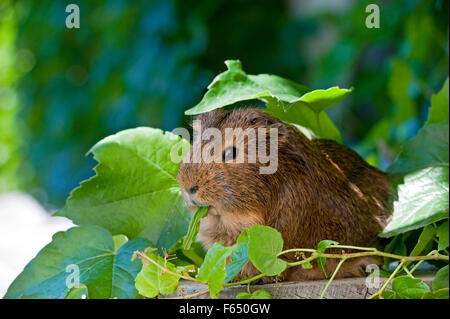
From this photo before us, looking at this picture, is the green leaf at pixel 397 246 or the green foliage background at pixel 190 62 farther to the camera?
the green foliage background at pixel 190 62

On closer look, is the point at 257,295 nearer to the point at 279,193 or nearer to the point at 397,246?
the point at 279,193

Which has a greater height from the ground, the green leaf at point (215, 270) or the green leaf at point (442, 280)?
the green leaf at point (215, 270)

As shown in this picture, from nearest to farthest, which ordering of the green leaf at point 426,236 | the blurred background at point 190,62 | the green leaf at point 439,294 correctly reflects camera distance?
the green leaf at point 439,294, the green leaf at point 426,236, the blurred background at point 190,62

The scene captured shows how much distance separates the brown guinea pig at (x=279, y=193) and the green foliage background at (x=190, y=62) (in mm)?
1014

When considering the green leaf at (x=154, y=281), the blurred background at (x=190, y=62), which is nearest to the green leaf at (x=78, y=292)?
the green leaf at (x=154, y=281)

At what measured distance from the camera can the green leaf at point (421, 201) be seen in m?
0.93

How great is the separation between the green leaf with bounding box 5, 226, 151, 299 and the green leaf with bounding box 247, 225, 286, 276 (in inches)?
10.3

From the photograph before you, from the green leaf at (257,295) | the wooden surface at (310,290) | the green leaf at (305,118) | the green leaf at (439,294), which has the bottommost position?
the wooden surface at (310,290)

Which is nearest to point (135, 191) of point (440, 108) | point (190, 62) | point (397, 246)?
point (397, 246)

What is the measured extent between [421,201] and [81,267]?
64 cm

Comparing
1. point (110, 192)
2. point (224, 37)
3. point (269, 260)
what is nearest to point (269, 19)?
point (224, 37)

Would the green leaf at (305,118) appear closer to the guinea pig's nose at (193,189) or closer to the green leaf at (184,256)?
the guinea pig's nose at (193,189)
